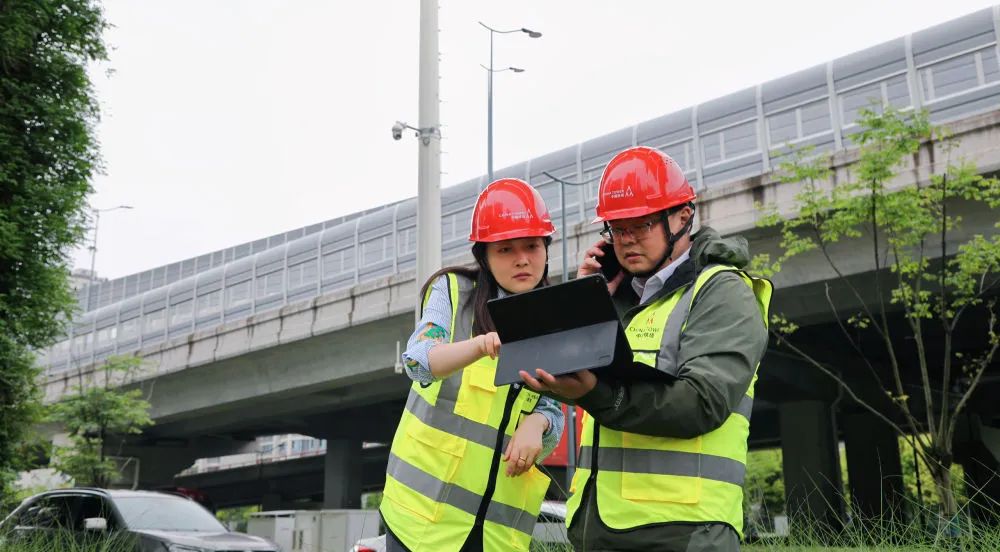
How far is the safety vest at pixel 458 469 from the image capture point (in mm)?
2768

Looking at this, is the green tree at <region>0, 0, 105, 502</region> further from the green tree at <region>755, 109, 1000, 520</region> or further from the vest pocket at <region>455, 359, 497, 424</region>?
the green tree at <region>755, 109, 1000, 520</region>

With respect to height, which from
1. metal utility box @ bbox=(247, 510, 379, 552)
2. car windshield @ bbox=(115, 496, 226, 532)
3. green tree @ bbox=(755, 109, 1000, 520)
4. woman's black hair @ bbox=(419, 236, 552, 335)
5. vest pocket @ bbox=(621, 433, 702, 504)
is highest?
green tree @ bbox=(755, 109, 1000, 520)

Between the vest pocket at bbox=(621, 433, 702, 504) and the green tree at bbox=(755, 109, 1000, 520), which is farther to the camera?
the green tree at bbox=(755, 109, 1000, 520)

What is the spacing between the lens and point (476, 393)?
2.85m

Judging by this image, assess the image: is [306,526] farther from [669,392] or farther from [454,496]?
[669,392]

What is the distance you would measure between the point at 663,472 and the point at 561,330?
0.48m

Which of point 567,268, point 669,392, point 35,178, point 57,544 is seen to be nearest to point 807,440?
Answer: point 567,268

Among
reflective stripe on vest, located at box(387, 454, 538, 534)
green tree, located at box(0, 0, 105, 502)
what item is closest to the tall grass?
green tree, located at box(0, 0, 105, 502)

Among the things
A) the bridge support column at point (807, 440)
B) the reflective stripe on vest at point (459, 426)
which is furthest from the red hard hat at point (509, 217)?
the bridge support column at point (807, 440)

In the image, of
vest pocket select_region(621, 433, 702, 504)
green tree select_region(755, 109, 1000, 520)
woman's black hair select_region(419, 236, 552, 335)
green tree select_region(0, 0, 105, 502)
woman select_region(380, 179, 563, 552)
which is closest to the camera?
vest pocket select_region(621, 433, 702, 504)

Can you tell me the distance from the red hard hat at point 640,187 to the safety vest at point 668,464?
29cm

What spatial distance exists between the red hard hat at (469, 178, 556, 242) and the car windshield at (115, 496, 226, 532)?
7.57 meters

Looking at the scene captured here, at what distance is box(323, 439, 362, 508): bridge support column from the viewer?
3719 centimetres

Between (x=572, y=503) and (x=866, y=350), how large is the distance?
23.6m
